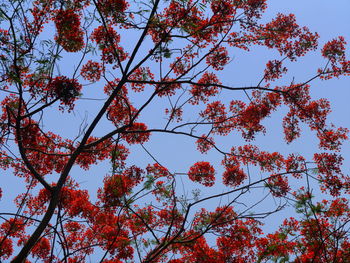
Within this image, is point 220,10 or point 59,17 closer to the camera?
point 59,17

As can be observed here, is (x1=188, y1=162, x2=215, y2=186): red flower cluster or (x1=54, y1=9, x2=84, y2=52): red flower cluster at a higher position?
(x1=188, y1=162, x2=215, y2=186): red flower cluster

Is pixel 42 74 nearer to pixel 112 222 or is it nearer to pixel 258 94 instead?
pixel 112 222

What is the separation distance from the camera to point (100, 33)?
234 inches

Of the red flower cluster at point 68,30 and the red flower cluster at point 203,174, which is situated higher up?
the red flower cluster at point 203,174

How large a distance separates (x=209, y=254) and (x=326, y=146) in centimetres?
424

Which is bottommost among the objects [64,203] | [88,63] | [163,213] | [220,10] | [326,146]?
[64,203]

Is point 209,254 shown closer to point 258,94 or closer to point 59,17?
point 258,94

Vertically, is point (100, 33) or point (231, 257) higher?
point (100, 33)

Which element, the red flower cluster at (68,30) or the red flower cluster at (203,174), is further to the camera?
the red flower cluster at (203,174)

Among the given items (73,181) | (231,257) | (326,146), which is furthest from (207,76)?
(231,257)

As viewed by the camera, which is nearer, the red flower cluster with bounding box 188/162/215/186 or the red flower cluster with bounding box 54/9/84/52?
the red flower cluster with bounding box 54/9/84/52

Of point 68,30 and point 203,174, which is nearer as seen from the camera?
Answer: point 68,30

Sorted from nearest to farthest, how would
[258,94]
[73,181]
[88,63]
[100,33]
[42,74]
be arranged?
1. [42,74]
2. [100,33]
3. [88,63]
4. [73,181]
5. [258,94]

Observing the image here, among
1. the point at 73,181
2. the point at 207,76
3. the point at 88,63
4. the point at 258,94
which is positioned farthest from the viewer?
the point at 258,94
